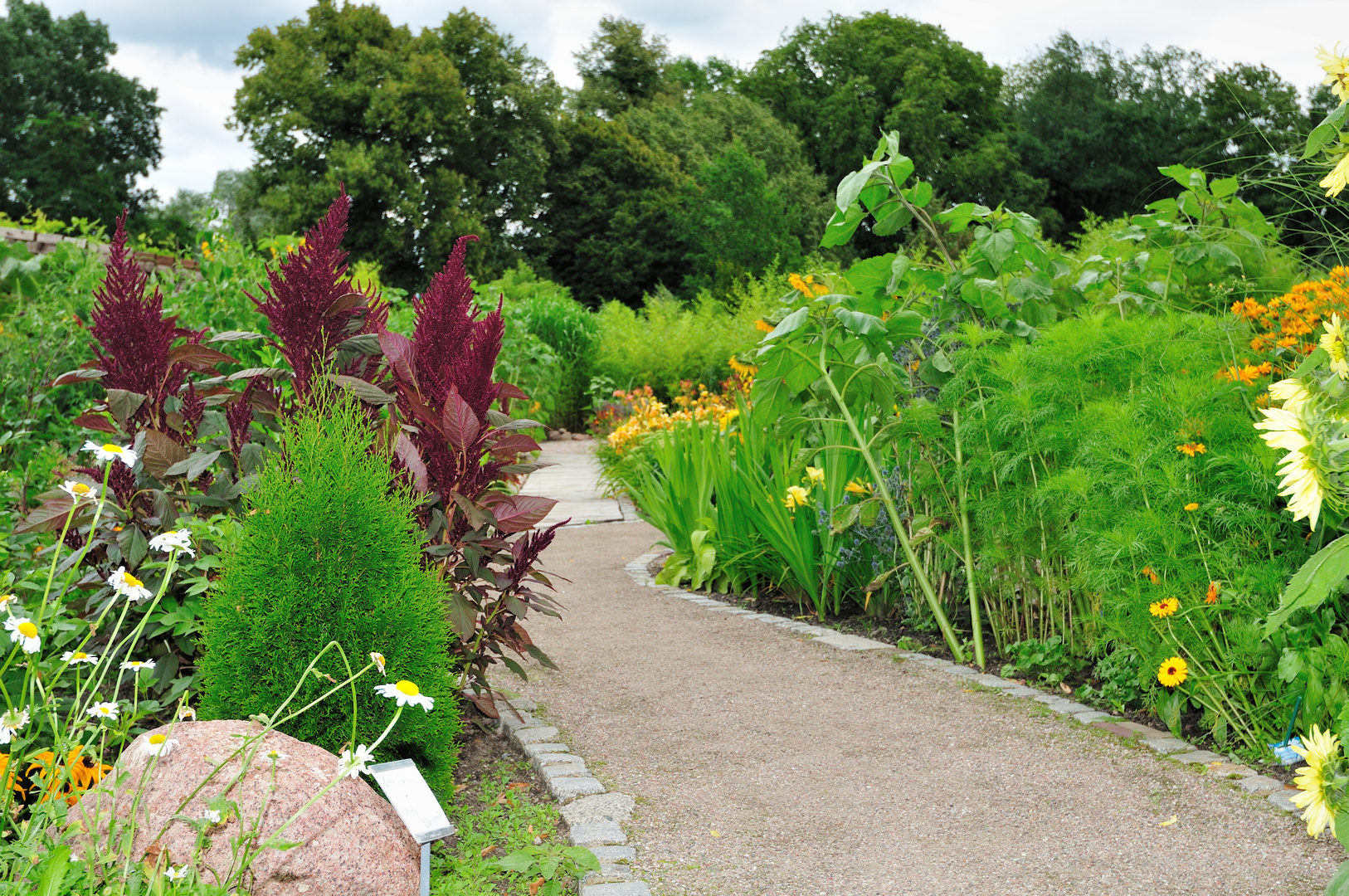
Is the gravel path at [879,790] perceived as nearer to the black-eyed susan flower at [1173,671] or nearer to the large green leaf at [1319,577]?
the black-eyed susan flower at [1173,671]

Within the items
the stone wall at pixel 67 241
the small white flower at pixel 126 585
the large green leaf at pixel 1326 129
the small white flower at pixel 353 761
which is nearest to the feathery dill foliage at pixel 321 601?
the small white flower at pixel 126 585

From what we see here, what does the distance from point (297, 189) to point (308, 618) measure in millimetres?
22806

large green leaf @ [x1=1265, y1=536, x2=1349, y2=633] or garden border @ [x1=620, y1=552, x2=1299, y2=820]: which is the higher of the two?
large green leaf @ [x1=1265, y1=536, x2=1349, y2=633]

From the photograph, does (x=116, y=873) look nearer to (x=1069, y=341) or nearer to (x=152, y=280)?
(x=1069, y=341)

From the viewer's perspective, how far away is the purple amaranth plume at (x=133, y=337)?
2.52 metres

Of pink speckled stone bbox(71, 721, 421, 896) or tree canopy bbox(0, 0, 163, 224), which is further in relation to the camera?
tree canopy bbox(0, 0, 163, 224)

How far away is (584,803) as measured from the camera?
8.47ft

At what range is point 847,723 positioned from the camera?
129 inches

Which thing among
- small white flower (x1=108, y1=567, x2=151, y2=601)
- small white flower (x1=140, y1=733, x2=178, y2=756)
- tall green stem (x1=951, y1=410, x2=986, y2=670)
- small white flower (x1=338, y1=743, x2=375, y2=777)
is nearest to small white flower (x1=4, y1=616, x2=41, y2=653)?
small white flower (x1=108, y1=567, x2=151, y2=601)

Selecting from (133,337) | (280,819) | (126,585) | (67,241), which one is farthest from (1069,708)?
(67,241)

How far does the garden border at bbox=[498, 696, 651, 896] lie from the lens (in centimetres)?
214

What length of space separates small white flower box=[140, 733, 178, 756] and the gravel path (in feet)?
3.51

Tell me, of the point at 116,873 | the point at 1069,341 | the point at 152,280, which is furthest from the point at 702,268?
the point at 116,873

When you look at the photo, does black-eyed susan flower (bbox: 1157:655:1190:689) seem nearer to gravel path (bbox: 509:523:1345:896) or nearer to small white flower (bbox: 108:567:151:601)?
gravel path (bbox: 509:523:1345:896)
